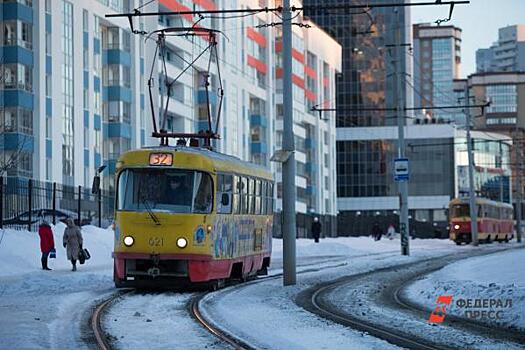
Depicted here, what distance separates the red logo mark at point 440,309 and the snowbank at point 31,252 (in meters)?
14.1

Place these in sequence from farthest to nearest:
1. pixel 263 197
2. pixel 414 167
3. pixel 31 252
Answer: pixel 414 167
pixel 31 252
pixel 263 197

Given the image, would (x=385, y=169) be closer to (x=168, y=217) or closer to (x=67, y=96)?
(x=67, y=96)

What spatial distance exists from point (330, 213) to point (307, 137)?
34.4 feet

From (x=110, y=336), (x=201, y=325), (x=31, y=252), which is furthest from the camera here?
(x=31, y=252)

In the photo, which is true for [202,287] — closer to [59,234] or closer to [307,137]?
[59,234]

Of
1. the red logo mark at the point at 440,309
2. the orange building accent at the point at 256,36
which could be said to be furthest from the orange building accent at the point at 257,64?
the red logo mark at the point at 440,309

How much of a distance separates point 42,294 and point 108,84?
1883 inches

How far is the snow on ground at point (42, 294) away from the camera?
1399cm

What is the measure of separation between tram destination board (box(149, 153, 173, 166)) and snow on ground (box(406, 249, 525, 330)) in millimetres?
5872

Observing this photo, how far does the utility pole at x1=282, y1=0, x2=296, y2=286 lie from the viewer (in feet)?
80.7

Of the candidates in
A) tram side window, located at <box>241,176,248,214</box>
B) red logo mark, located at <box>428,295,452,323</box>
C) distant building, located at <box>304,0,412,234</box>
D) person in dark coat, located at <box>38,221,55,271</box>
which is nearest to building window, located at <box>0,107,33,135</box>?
person in dark coat, located at <box>38,221,55,271</box>

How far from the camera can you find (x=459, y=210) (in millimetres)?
73000

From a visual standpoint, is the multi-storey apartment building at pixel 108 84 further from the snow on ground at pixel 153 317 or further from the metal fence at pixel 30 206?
the snow on ground at pixel 153 317

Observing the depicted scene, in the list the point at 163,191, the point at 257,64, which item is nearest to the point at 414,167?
the point at 257,64
